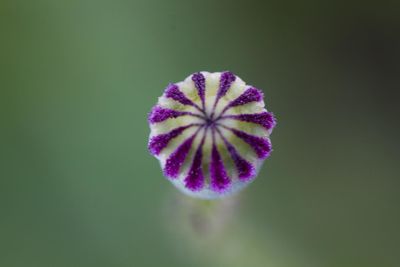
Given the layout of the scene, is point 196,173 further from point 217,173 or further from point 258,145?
point 258,145

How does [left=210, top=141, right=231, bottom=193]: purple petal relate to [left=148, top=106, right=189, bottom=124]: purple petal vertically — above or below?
below

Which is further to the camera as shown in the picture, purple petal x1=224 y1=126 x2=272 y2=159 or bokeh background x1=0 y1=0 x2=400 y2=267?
bokeh background x1=0 y1=0 x2=400 y2=267

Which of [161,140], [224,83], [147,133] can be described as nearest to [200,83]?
[224,83]

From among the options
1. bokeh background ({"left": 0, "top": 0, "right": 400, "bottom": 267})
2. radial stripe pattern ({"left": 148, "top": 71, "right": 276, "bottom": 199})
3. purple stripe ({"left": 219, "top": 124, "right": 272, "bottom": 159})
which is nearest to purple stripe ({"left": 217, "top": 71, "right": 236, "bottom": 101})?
radial stripe pattern ({"left": 148, "top": 71, "right": 276, "bottom": 199})

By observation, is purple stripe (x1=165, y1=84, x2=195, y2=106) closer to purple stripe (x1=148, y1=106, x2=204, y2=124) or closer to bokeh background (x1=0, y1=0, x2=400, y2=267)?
purple stripe (x1=148, y1=106, x2=204, y2=124)

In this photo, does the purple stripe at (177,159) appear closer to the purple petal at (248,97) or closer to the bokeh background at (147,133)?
the purple petal at (248,97)

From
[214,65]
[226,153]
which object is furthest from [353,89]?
[226,153]

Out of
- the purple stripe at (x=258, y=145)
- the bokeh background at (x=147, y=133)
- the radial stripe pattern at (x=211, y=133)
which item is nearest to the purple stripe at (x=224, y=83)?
the radial stripe pattern at (x=211, y=133)
